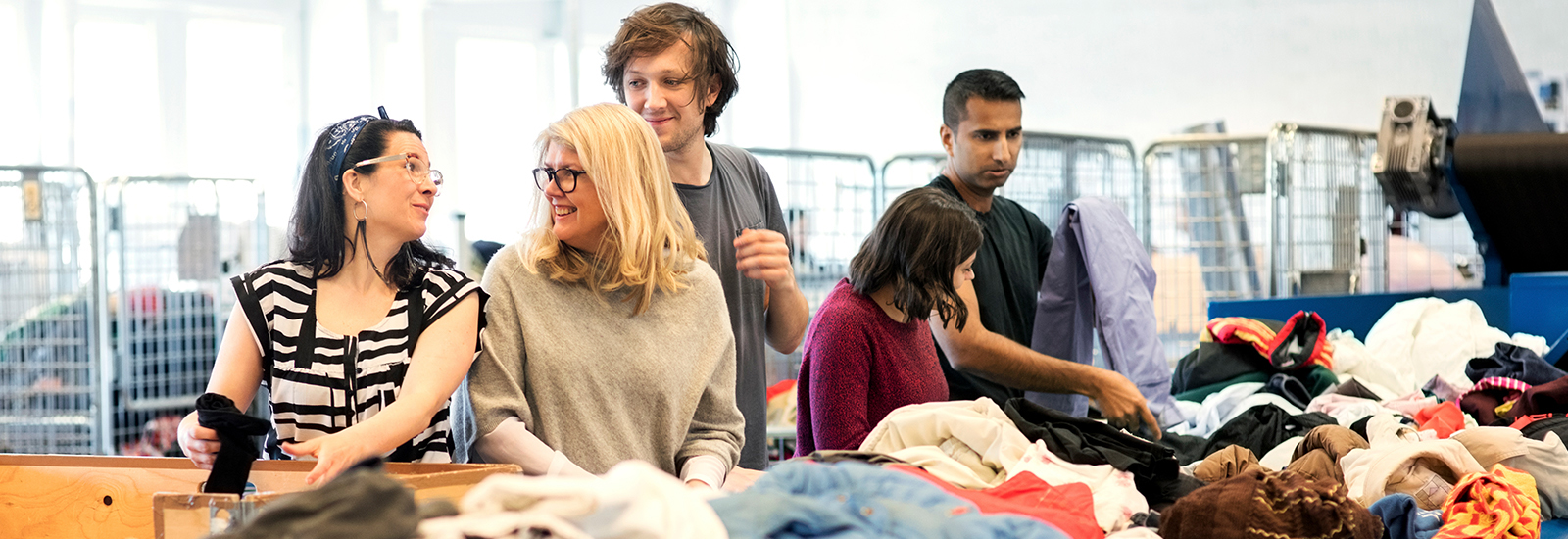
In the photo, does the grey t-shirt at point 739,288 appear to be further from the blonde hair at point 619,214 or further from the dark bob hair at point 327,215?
→ the dark bob hair at point 327,215

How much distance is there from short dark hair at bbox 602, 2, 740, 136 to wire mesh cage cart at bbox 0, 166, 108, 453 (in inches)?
138

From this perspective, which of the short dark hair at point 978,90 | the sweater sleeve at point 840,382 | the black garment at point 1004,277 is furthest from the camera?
the short dark hair at point 978,90

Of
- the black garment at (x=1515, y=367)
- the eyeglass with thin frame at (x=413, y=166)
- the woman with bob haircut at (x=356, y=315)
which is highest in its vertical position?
the eyeglass with thin frame at (x=413, y=166)

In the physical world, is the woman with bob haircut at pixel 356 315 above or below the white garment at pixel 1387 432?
above

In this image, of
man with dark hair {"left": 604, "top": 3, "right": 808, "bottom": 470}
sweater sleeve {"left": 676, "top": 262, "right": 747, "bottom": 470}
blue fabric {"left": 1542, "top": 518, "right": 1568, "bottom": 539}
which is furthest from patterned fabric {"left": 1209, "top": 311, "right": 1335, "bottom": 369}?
sweater sleeve {"left": 676, "top": 262, "right": 747, "bottom": 470}

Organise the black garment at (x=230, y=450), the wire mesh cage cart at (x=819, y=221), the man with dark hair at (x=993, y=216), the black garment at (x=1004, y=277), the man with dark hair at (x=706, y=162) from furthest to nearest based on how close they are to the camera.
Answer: the wire mesh cage cart at (x=819, y=221), the man with dark hair at (x=993, y=216), the black garment at (x=1004, y=277), the man with dark hair at (x=706, y=162), the black garment at (x=230, y=450)

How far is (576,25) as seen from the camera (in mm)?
6500

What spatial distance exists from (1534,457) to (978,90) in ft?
4.58

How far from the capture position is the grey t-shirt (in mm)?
2195

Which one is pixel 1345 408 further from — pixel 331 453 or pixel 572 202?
pixel 331 453

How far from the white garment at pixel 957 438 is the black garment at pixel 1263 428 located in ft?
2.80

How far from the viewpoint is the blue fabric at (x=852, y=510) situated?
3.50 ft

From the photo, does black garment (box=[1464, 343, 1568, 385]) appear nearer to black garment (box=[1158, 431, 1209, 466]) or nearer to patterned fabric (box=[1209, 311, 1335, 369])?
patterned fabric (box=[1209, 311, 1335, 369])

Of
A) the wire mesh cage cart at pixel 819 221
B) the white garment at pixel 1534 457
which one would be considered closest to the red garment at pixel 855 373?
the white garment at pixel 1534 457
